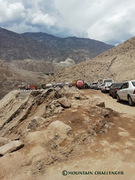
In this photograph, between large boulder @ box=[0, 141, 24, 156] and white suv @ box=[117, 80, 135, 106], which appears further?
white suv @ box=[117, 80, 135, 106]

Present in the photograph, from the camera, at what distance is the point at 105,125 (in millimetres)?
5430

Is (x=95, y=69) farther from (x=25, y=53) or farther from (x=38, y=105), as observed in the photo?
(x=25, y=53)

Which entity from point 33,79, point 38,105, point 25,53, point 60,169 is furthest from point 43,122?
point 25,53

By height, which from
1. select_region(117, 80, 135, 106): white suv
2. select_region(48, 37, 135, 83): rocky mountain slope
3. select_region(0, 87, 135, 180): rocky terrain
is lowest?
select_region(0, 87, 135, 180): rocky terrain

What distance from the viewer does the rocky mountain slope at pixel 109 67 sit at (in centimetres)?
4032

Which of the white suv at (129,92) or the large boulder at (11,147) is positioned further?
the white suv at (129,92)

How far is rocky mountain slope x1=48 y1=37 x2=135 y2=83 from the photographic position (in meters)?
40.3

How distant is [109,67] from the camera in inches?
1811

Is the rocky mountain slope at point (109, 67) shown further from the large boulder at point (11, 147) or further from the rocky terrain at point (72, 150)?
the large boulder at point (11, 147)

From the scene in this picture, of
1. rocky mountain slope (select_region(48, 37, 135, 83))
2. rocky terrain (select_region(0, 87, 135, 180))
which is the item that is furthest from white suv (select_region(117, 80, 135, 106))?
rocky mountain slope (select_region(48, 37, 135, 83))

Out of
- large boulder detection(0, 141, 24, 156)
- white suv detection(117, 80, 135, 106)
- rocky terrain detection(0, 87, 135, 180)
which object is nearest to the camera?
rocky terrain detection(0, 87, 135, 180)

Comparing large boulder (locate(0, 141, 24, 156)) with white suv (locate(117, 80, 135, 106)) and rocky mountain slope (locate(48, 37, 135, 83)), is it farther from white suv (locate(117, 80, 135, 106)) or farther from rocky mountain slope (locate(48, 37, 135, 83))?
rocky mountain slope (locate(48, 37, 135, 83))

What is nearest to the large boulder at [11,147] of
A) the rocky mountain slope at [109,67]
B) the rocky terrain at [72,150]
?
the rocky terrain at [72,150]

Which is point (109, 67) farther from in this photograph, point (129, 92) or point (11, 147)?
point (11, 147)
